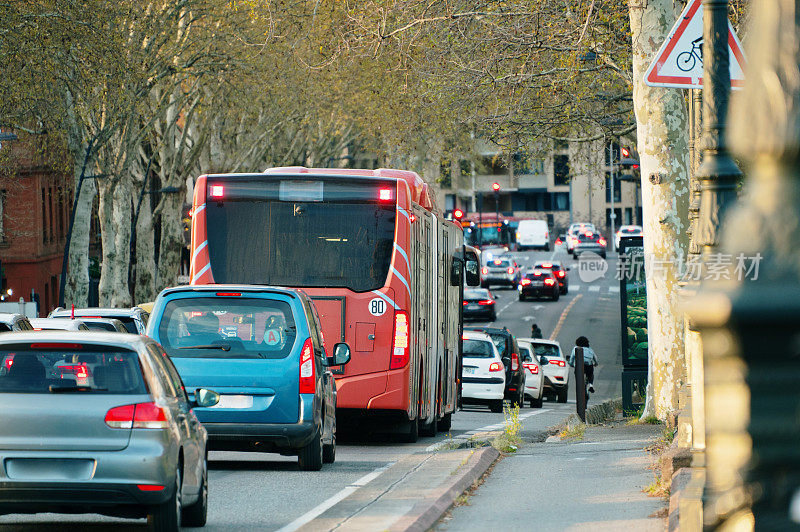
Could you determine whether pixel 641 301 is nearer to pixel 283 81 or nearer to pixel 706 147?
pixel 706 147

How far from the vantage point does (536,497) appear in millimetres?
10836

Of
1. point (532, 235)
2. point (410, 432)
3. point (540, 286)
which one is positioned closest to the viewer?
point (410, 432)

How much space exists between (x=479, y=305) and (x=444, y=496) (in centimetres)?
5566

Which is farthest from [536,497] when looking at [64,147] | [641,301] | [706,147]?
[64,147]

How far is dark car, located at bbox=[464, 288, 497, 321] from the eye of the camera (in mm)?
65688

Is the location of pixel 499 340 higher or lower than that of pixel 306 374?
lower

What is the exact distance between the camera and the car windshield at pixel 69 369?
345 inches

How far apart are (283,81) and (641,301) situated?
27.2 m

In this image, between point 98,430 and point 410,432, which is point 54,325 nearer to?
point 410,432

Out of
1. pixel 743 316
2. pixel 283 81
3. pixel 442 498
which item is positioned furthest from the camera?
pixel 283 81

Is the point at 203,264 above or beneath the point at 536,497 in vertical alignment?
above

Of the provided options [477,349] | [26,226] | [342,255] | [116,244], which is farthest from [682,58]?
[26,226]

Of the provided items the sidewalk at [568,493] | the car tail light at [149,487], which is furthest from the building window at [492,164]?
the car tail light at [149,487]

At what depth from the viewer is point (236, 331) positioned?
13.4m
